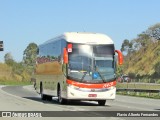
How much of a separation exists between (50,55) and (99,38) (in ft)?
16.1

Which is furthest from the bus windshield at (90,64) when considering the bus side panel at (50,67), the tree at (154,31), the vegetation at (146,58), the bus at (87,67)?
the tree at (154,31)

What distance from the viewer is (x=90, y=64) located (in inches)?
1110

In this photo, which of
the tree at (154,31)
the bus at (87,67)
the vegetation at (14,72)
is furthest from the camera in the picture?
the vegetation at (14,72)

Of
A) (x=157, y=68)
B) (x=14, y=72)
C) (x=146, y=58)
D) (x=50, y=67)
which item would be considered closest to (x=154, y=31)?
(x=146, y=58)

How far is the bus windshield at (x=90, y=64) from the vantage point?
28062mm

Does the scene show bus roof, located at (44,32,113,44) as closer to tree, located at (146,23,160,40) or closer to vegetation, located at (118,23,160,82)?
vegetation, located at (118,23,160,82)

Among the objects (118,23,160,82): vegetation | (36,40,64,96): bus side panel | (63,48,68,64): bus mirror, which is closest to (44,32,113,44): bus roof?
(63,48,68,64): bus mirror

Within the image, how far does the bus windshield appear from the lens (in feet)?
92.1

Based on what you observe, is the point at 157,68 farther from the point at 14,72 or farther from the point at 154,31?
the point at 14,72

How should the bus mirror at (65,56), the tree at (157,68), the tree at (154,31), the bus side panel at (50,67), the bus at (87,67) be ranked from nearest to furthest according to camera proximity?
the bus mirror at (65,56) < the bus at (87,67) < the bus side panel at (50,67) < the tree at (157,68) < the tree at (154,31)

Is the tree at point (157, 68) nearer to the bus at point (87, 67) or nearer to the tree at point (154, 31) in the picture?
the tree at point (154, 31)

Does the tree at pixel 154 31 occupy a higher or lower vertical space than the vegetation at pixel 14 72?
higher

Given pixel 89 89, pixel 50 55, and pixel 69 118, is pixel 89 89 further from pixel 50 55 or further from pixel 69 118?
pixel 69 118

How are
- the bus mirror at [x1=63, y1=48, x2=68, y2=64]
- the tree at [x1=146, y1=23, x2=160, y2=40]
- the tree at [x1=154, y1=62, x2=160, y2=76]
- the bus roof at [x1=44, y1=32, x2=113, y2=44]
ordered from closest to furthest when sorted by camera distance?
the bus mirror at [x1=63, y1=48, x2=68, y2=64], the bus roof at [x1=44, y1=32, x2=113, y2=44], the tree at [x1=154, y1=62, x2=160, y2=76], the tree at [x1=146, y1=23, x2=160, y2=40]
